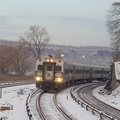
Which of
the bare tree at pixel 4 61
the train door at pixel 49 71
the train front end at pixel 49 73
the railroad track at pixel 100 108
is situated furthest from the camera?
the bare tree at pixel 4 61

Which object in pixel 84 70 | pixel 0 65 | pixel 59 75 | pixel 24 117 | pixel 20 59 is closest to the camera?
pixel 24 117

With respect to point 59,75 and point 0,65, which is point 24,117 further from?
point 0,65

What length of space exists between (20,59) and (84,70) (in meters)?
29.1

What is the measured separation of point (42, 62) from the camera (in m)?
28.5

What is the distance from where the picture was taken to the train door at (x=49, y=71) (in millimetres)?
28406

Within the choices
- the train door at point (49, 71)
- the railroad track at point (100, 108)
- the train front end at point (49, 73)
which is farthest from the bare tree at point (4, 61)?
the railroad track at point (100, 108)

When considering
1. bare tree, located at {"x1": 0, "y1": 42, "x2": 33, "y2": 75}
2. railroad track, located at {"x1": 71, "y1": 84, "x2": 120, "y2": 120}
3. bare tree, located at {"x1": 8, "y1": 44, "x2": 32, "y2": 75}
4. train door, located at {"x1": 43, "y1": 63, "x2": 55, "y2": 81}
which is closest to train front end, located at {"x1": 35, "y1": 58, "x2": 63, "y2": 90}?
train door, located at {"x1": 43, "y1": 63, "x2": 55, "y2": 81}

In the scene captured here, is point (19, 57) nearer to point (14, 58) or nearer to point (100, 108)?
point (14, 58)

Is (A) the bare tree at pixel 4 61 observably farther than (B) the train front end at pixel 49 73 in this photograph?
Yes

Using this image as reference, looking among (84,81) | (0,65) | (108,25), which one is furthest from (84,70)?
(0,65)

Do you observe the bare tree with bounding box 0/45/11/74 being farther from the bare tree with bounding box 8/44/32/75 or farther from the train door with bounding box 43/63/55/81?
the train door with bounding box 43/63/55/81

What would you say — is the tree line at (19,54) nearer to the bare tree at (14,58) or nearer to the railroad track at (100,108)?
the bare tree at (14,58)

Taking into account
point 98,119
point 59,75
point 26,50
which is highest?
point 26,50

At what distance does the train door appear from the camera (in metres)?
28.4
